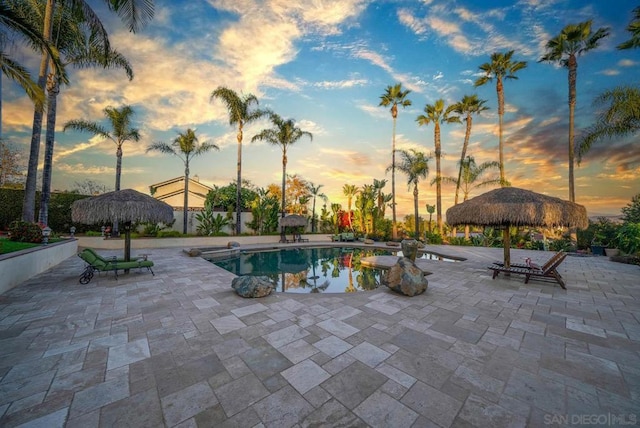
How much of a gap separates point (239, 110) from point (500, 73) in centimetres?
2166

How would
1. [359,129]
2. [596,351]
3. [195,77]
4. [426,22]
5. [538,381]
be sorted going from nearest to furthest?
[538,381] → [596,351] → [426,22] → [195,77] → [359,129]

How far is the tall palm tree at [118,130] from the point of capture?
1641 cm

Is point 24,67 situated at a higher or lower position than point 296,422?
higher

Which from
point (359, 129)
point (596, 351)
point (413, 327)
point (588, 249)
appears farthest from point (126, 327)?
point (588, 249)

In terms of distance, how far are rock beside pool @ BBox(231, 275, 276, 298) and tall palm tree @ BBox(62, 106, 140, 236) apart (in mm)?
16587

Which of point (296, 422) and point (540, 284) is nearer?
point (296, 422)

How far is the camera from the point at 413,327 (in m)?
3.96

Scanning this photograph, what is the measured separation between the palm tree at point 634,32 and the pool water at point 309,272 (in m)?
14.8

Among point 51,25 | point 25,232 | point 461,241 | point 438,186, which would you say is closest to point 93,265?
point 25,232

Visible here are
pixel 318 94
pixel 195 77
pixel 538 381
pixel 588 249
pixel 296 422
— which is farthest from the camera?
pixel 318 94

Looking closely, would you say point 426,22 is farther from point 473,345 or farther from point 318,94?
point 473,345

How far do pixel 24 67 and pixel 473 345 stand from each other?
12.3 metres

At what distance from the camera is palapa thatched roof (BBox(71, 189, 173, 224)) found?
744 cm

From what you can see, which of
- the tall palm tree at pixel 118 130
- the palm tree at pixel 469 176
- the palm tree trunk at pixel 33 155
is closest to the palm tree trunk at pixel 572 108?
the palm tree at pixel 469 176
